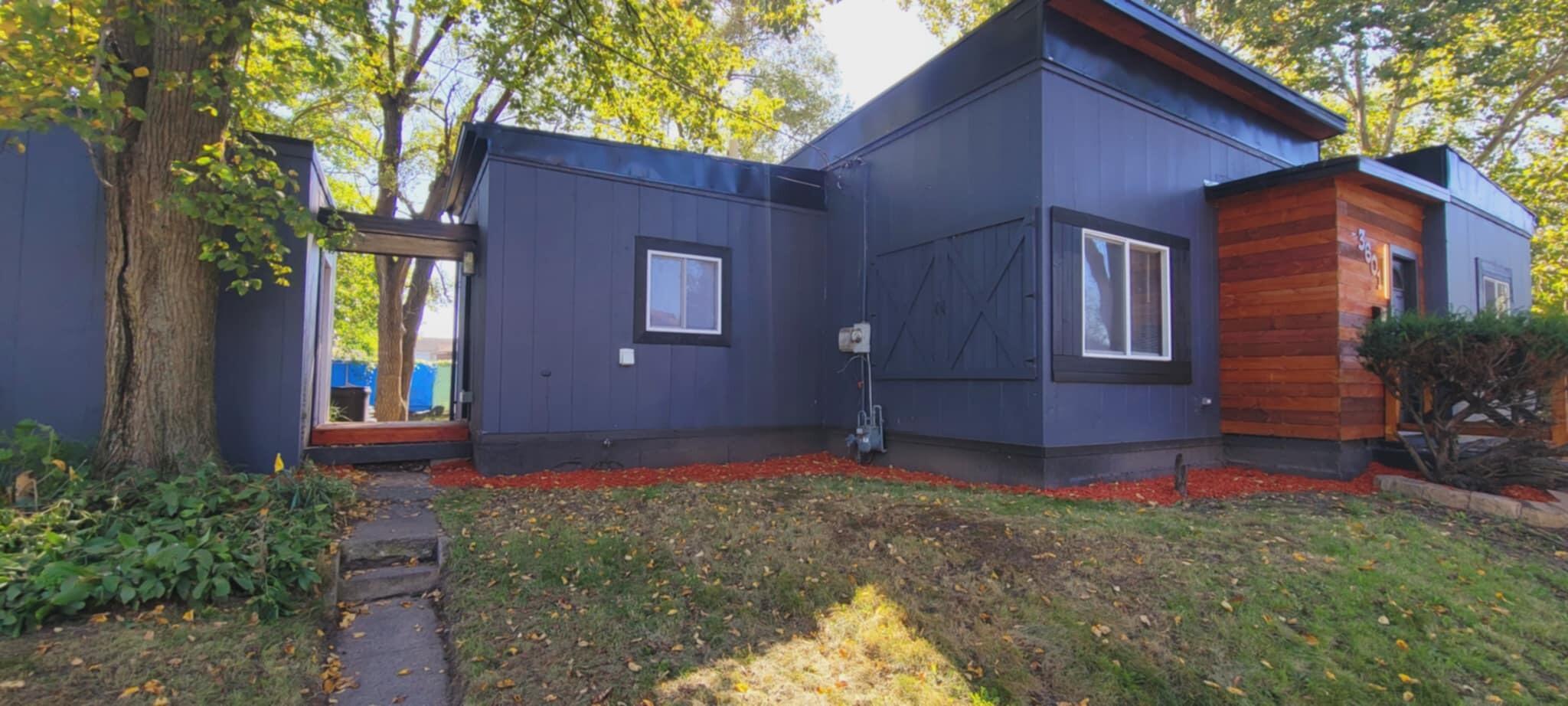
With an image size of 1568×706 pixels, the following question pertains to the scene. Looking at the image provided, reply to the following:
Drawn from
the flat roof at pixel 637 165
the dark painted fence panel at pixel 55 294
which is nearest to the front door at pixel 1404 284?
the flat roof at pixel 637 165

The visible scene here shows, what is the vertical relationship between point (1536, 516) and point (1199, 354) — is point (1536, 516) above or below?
below

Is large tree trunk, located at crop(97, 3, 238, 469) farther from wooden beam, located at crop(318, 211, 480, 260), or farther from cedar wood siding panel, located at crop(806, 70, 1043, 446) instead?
cedar wood siding panel, located at crop(806, 70, 1043, 446)

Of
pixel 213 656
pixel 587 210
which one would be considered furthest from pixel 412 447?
pixel 213 656

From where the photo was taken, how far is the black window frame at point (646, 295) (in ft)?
21.9

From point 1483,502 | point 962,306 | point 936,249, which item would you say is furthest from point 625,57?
point 1483,502

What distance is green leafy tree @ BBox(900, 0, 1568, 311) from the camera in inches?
413

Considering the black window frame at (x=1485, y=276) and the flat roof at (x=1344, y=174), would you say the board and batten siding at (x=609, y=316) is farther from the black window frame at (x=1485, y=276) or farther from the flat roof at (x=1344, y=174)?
the black window frame at (x=1485, y=276)

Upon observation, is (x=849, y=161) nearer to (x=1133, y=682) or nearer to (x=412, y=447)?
(x=412, y=447)

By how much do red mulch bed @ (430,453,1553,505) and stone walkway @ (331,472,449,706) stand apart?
1.35 m

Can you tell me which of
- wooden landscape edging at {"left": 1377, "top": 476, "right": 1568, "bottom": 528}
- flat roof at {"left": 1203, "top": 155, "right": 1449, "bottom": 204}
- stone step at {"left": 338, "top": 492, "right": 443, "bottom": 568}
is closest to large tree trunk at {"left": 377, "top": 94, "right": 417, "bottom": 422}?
stone step at {"left": 338, "top": 492, "right": 443, "bottom": 568}

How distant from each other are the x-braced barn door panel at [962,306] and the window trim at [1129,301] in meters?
0.54

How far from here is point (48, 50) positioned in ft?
11.6

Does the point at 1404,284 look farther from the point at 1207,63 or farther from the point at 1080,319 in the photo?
the point at 1080,319

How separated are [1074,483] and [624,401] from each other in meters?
4.14
